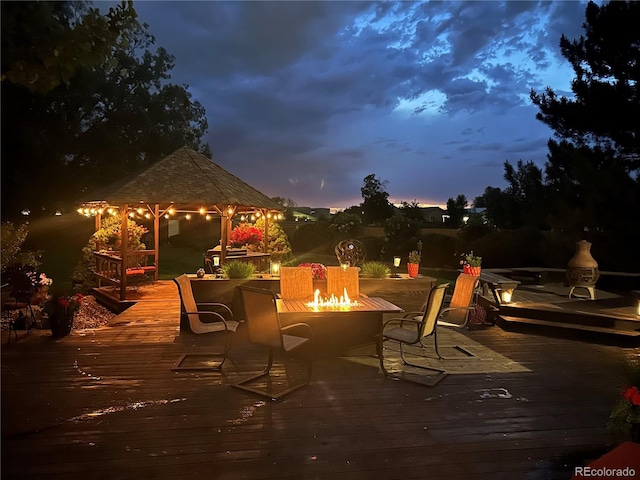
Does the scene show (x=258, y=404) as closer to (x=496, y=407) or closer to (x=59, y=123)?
(x=496, y=407)

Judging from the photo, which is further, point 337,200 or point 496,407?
point 337,200

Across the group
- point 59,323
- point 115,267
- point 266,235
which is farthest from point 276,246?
point 59,323

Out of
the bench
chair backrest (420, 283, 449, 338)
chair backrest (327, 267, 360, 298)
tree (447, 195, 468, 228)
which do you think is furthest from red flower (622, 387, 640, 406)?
tree (447, 195, 468, 228)

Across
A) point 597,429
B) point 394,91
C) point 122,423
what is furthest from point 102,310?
point 394,91

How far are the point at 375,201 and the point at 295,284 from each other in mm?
25393

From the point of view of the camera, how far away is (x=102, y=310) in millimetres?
10656

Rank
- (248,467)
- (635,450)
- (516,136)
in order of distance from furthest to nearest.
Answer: (516,136) → (248,467) → (635,450)

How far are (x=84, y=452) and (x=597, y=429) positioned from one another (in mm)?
4296

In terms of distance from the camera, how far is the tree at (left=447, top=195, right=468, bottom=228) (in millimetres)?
26183

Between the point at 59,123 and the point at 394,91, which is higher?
the point at 394,91

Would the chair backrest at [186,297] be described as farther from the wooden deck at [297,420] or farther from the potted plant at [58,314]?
the potted plant at [58,314]

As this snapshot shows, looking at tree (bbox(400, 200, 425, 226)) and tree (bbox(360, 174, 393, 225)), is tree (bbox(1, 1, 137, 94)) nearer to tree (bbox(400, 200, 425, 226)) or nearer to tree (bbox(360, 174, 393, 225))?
tree (bbox(400, 200, 425, 226))

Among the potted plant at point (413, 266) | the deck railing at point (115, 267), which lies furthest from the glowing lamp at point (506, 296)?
the deck railing at point (115, 267)

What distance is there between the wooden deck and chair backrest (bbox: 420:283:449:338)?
635 millimetres
